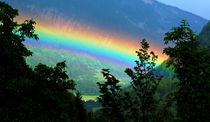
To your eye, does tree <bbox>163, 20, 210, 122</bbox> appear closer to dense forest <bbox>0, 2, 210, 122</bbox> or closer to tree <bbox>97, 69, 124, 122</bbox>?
dense forest <bbox>0, 2, 210, 122</bbox>

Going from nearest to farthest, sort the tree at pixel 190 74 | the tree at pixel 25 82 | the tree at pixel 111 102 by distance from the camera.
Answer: the tree at pixel 190 74
the tree at pixel 111 102
the tree at pixel 25 82

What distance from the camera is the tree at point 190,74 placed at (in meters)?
8.57

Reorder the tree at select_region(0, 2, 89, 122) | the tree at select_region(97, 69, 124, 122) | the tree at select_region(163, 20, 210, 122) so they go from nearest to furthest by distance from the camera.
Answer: the tree at select_region(163, 20, 210, 122), the tree at select_region(97, 69, 124, 122), the tree at select_region(0, 2, 89, 122)

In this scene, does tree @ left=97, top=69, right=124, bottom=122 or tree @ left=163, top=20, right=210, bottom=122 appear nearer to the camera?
tree @ left=163, top=20, right=210, bottom=122

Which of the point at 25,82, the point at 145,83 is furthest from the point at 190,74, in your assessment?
the point at 25,82

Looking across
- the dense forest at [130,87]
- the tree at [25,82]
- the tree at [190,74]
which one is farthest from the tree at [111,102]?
the tree at [25,82]

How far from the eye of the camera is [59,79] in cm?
1544

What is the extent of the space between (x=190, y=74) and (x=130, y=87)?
4.26m

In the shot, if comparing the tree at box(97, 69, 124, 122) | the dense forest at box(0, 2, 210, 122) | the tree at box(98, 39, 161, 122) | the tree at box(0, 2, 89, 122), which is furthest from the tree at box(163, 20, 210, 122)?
the tree at box(0, 2, 89, 122)

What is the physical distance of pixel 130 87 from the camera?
1199 centimetres

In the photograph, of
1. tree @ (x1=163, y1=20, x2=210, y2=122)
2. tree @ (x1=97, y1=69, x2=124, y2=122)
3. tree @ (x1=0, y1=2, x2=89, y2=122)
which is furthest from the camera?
tree @ (x1=0, y1=2, x2=89, y2=122)

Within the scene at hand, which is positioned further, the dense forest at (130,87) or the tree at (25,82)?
the tree at (25,82)

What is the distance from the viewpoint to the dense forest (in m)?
9.02

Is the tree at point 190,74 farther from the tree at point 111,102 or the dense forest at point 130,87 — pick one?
the tree at point 111,102
